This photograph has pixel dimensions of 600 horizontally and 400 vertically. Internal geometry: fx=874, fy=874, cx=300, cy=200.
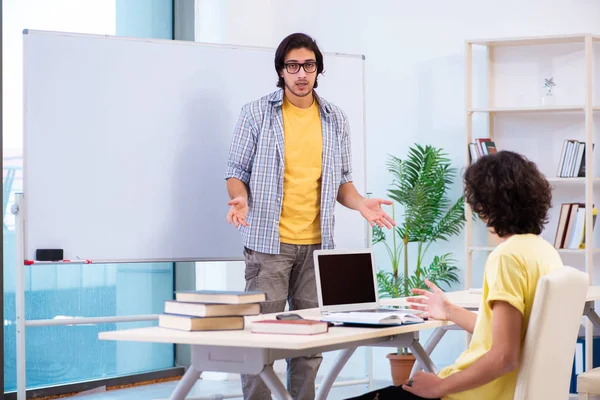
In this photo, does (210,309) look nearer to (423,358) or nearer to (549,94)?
(423,358)

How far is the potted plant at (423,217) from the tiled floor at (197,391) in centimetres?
38

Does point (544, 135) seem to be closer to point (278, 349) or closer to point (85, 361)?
point (85, 361)

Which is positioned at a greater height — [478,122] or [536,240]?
[478,122]

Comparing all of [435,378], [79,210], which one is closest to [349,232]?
[79,210]

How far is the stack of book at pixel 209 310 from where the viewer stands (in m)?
2.17

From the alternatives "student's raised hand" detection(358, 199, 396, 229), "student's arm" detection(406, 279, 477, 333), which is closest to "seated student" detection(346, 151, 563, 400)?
"student's arm" detection(406, 279, 477, 333)

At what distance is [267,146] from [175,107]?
858mm

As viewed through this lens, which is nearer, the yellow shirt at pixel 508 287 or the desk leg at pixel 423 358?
the yellow shirt at pixel 508 287

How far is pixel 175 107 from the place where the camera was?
408 cm

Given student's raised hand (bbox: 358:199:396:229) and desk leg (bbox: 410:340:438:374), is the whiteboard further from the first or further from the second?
desk leg (bbox: 410:340:438:374)

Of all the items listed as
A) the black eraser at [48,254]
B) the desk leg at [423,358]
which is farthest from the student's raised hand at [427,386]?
the black eraser at [48,254]

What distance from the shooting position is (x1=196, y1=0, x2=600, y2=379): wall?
558 cm

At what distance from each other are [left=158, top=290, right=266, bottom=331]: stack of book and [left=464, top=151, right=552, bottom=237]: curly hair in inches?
24.9

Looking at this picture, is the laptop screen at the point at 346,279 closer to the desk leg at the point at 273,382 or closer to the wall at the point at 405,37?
the desk leg at the point at 273,382
